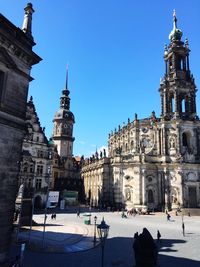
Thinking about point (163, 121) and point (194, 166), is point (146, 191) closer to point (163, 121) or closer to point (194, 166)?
point (194, 166)

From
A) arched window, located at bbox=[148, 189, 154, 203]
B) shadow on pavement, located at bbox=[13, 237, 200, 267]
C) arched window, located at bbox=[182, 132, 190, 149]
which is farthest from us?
arched window, located at bbox=[182, 132, 190, 149]

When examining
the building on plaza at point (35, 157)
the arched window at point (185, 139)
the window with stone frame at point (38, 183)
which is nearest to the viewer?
the building on plaza at point (35, 157)

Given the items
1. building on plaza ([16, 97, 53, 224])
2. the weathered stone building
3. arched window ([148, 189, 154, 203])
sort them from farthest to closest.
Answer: arched window ([148, 189, 154, 203]), building on plaza ([16, 97, 53, 224]), the weathered stone building

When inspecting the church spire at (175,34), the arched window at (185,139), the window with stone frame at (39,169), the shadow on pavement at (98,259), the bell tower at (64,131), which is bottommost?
the shadow on pavement at (98,259)

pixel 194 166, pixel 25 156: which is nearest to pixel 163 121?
pixel 194 166

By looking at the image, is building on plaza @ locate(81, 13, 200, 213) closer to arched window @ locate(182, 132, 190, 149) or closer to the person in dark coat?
arched window @ locate(182, 132, 190, 149)

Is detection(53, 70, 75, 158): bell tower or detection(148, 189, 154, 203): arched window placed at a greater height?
detection(53, 70, 75, 158): bell tower

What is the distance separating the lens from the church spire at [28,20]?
16372 millimetres

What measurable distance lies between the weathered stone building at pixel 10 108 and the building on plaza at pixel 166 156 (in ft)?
137

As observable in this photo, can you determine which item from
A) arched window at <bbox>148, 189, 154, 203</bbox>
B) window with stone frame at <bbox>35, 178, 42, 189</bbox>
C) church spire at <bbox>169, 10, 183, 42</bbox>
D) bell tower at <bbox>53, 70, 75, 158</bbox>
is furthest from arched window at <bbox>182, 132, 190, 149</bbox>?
bell tower at <bbox>53, 70, 75, 158</bbox>

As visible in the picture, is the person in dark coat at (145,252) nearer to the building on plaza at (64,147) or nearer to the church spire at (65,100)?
the building on plaza at (64,147)

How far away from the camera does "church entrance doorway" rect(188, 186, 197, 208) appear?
5356cm

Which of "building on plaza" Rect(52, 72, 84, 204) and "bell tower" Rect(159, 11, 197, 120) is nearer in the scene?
"bell tower" Rect(159, 11, 197, 120)

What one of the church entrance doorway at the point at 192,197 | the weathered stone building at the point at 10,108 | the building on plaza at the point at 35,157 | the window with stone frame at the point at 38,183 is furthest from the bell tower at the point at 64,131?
the weathered stone building at the point at 10,108
